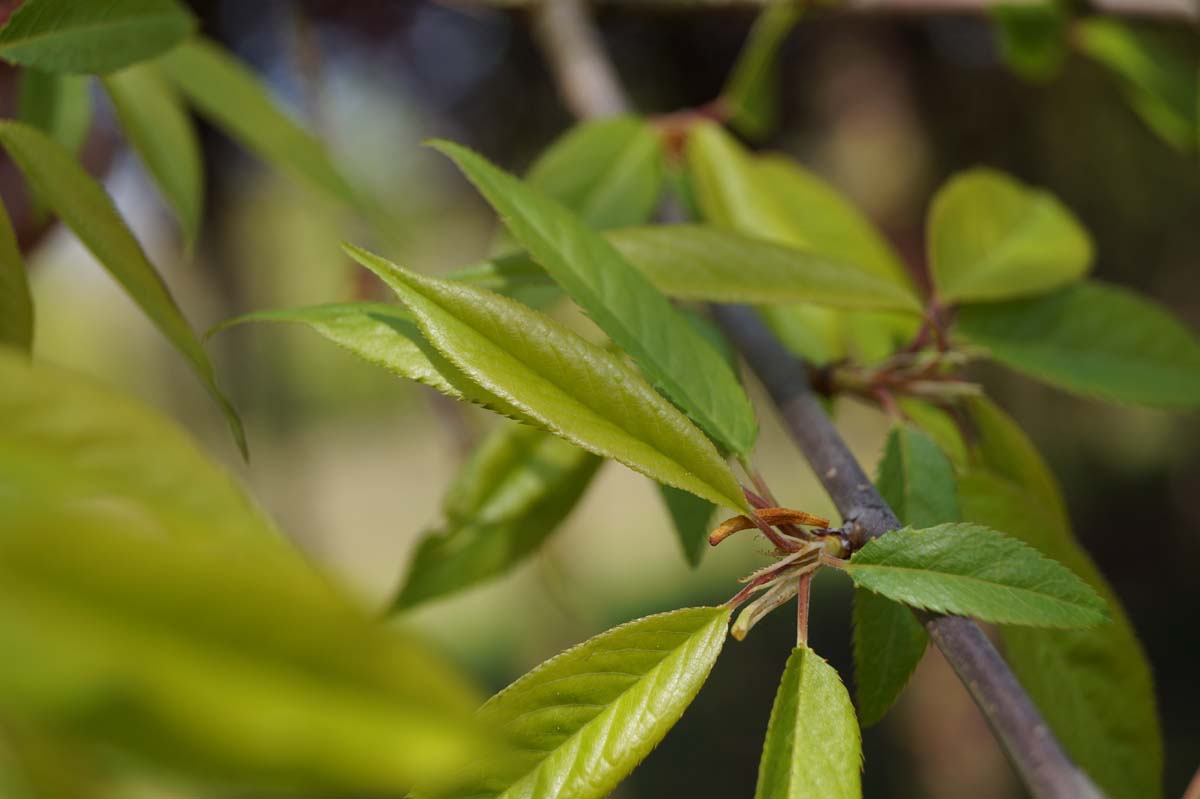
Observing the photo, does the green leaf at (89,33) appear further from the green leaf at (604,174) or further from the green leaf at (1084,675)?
the green leaf at (1084,675)

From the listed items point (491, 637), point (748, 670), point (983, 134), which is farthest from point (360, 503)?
point (983, 134)

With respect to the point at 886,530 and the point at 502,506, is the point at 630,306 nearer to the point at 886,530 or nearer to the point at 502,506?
the point at 886,530

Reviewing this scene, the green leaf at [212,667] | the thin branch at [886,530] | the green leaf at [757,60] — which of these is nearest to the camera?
the green leaf at [212,667]

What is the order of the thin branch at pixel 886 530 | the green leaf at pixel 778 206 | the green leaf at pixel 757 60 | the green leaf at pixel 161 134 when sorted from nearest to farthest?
the thin branch at pixel 886 530
the green leaf at pixel 161 134
the green leaf at pixel 778 206
the green leaf at pixel 757 60

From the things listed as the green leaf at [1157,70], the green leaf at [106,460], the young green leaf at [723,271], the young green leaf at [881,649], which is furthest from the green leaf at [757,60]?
the green leaf at [106,460]

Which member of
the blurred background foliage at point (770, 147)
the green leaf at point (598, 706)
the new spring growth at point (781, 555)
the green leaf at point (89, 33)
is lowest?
the blurred background foliage at point (770, 147)

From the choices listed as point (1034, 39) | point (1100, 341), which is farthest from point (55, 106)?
point (1034, 39)

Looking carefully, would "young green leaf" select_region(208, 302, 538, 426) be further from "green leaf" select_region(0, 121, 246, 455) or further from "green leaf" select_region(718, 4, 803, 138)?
"green leaf" select_region(718, 4, 803, 138)

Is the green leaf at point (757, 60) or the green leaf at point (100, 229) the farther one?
A: the green leaf at point (757, 60)
